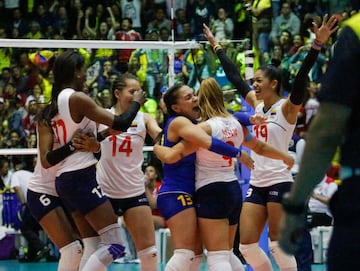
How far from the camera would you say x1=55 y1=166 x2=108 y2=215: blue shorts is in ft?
22.5

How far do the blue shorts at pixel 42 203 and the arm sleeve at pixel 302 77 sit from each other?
7.21 ft

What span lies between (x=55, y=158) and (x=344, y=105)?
3836 millimetres

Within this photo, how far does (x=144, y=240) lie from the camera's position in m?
7.36

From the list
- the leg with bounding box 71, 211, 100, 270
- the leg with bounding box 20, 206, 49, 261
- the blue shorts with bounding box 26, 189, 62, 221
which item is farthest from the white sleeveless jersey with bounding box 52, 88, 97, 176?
the leg with bounding box 20, 206, 49, 261

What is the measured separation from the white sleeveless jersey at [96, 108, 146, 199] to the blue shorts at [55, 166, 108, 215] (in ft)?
1.77

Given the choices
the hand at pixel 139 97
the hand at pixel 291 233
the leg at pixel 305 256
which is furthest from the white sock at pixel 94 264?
the hand at pixel 291 233

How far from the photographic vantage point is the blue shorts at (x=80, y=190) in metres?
6.85

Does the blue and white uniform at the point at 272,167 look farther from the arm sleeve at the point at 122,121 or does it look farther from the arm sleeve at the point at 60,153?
the arm sleeve at the point at 60,153

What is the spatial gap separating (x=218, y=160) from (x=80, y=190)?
3.66 feet

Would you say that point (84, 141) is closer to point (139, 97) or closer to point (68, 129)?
point (68, 129)

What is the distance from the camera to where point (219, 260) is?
6598 mm

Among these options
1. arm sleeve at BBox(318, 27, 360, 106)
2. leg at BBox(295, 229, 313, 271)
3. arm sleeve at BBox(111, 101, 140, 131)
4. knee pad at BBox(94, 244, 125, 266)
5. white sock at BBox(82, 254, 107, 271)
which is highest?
arm sleeve at BBox(318, 27, 360, 106)

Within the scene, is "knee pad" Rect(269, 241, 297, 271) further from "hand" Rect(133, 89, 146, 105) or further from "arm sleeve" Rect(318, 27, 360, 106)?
"arm sleeve" Rect(318, 27, 360, 106)

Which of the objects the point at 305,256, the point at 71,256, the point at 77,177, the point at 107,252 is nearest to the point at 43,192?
the point at 77,177
